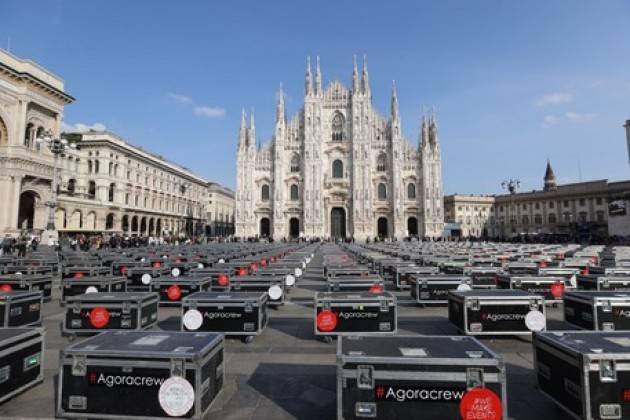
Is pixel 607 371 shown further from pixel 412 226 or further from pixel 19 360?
pixel 412 226

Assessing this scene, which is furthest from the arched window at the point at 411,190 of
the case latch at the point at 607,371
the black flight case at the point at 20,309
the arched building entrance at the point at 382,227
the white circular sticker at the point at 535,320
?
the case latch at the point at 607,371

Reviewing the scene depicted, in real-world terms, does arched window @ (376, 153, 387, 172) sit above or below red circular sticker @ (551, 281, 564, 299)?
above

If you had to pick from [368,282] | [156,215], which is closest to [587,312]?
[368,282]

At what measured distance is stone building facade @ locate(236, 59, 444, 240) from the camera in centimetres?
5775

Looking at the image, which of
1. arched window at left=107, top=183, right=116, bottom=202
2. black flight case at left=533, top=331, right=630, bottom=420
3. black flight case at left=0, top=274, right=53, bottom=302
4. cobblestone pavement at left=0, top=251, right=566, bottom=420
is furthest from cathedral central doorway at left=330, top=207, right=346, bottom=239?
black flight case at left=533, top=331, right=630, bottom=420

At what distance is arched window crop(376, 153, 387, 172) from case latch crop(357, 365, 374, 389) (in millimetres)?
58111

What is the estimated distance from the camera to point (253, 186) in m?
58.9

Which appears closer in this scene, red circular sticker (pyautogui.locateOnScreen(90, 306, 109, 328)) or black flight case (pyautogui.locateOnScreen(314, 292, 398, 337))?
black flight case (pyautogui.locateOnScreen(314, 292, 398, 337))

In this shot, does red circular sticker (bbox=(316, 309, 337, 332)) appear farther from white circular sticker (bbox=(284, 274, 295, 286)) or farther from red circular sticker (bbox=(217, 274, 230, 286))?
red circular sticker (bbox=(217, 274, 230, 286))

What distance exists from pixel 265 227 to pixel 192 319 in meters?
55.2

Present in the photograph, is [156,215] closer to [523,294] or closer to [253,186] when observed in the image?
[253,186]

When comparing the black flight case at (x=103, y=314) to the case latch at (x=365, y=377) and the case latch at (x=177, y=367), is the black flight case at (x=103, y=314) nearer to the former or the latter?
the case latch at (x=177, y=367)

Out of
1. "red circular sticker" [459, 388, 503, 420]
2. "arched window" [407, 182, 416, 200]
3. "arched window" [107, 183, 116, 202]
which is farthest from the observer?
"arched window" [407, 182, 416, 200]

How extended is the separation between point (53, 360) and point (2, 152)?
39.1 meters
